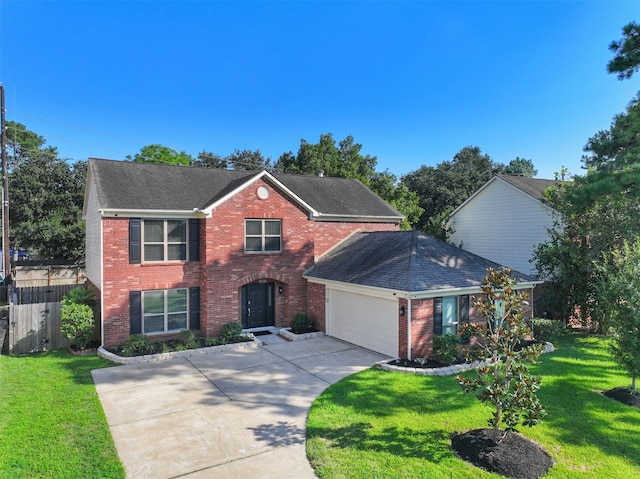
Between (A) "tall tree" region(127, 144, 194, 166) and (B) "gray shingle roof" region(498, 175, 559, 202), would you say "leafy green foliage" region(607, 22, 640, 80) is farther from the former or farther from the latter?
(A) "tall tree" region(127, 144, 194, 166)

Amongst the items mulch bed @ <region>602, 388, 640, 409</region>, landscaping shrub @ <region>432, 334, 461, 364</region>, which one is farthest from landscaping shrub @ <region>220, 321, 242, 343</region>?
mulch bed @ <region>602, 388, 640, 409</region>

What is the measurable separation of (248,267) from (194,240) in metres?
2.31

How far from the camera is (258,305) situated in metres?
16.3

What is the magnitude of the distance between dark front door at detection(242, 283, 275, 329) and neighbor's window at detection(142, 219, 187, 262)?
299 centimetres

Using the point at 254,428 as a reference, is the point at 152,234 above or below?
above

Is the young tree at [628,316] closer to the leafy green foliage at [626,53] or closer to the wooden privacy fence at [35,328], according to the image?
the leafy green foliage at [626,53]

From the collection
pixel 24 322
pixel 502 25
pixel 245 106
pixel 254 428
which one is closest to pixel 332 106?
pixel 245 106

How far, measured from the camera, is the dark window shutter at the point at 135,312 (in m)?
13.6

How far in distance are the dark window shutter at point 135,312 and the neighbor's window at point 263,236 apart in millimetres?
4245

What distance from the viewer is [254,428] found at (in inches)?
296

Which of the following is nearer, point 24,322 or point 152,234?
point 24,322

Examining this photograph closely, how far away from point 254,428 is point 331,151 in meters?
33.0

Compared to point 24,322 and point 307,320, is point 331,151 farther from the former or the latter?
point 24,322

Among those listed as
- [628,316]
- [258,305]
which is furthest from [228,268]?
[628,316]
